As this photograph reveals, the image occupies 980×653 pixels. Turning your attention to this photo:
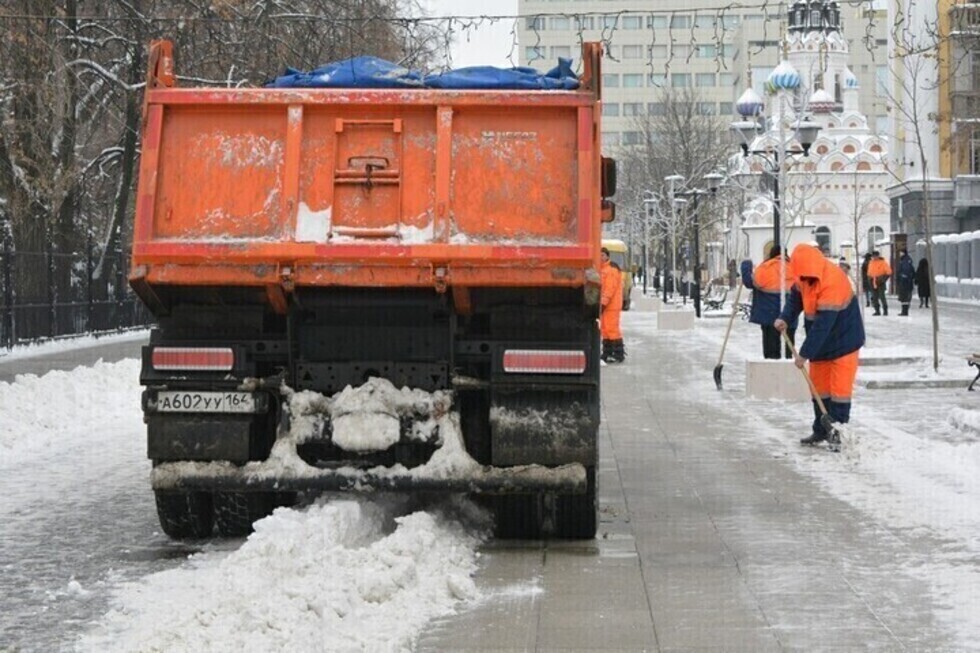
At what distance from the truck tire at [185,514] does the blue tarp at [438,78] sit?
8.09 feet

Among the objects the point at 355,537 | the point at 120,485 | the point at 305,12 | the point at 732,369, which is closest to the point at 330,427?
the point at 355,537

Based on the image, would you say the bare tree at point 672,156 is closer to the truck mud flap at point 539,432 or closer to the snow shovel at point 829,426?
the snow shovel at point 829,426

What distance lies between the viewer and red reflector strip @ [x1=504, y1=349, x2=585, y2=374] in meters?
9.14

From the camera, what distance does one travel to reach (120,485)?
41.1 ft

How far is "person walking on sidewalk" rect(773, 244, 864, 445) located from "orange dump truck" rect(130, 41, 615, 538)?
5.13 metres

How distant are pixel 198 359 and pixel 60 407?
880cm

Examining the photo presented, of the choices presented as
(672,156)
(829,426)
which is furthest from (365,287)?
(672,156)

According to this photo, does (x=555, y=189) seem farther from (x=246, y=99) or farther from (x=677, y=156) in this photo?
(x=677, y=156)

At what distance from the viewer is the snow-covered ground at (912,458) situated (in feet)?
29.0

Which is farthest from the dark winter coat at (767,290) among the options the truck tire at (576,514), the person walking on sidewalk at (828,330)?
the truck tire at (576,514)

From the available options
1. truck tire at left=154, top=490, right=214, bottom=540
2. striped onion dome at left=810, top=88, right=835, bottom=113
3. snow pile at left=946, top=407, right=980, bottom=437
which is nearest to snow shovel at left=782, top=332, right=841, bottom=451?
snow pile at left=946, top=407, right=980, bottom=437

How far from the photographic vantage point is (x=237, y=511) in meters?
10.1

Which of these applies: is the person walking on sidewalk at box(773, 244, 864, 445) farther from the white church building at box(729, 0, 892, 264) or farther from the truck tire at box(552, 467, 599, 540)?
the white church building at box(729, 0, 892, 264)

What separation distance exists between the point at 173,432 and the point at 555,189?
2453 mm
